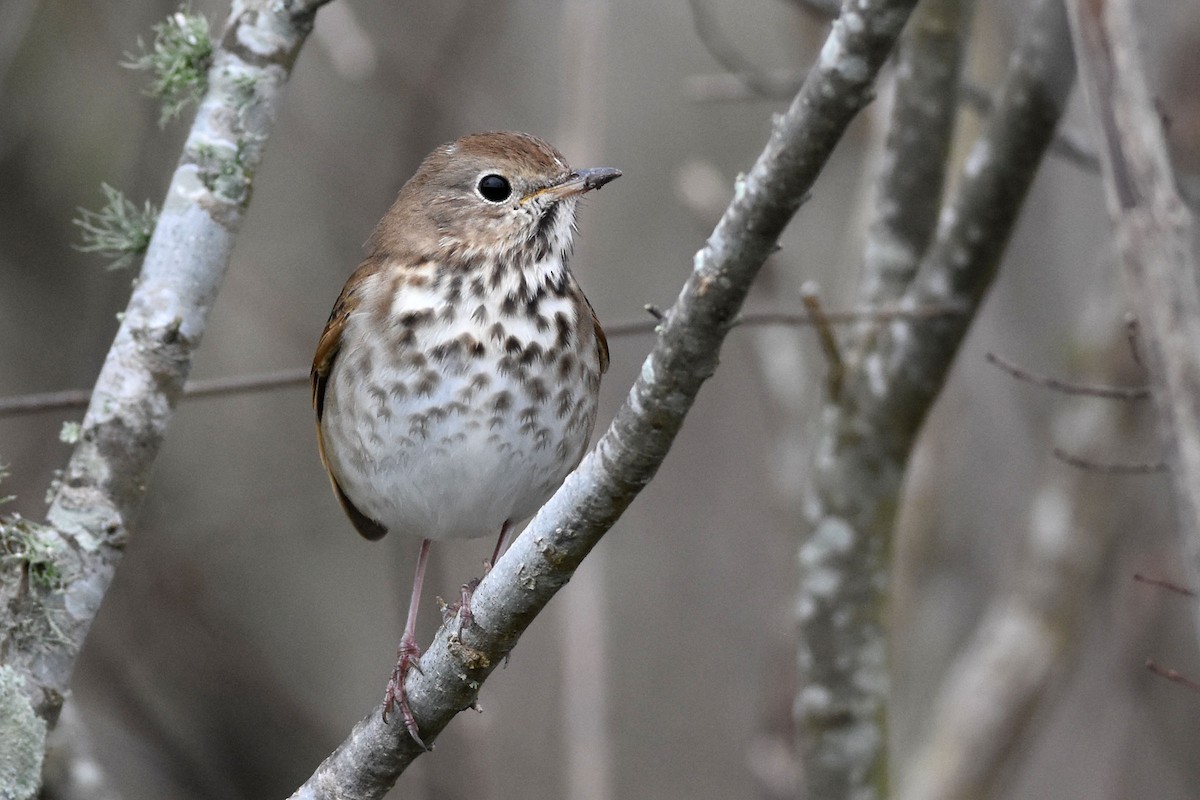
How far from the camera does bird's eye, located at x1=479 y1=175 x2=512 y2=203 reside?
13.3 ft

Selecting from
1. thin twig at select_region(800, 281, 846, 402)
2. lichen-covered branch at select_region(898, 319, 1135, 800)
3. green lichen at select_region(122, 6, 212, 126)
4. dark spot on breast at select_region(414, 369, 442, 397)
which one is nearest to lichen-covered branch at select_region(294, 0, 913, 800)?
dark spot on breast at select_region(414, 369, 442, 397)

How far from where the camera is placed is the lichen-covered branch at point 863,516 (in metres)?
4.34

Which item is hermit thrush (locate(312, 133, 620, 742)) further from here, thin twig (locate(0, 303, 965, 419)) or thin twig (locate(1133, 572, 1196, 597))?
thin twig (locate(1133, 572, 1196, 597))

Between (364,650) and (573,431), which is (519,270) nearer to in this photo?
(573,431)

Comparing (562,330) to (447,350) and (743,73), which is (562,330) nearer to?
(447,350)

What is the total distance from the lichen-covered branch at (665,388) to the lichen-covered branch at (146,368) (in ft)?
2.46

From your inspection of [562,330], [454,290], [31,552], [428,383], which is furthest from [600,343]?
[31,552]

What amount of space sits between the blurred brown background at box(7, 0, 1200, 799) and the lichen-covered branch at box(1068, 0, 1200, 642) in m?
3.42

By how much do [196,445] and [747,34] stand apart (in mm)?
4590

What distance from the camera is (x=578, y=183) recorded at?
154 inches

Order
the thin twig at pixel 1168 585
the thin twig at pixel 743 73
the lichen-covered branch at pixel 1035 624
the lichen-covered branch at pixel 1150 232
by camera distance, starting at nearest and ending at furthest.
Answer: the lichen-covered branch at pixel 1150 232, the thin twig at pixel 1168 585, the thin twig at pixel 743 73, the lichen-covered branch at pixel 1035 624

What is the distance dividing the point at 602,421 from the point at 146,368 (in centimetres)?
381

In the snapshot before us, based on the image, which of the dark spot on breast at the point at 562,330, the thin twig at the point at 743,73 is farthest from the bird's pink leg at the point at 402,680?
the thin twig at the point at 743,73

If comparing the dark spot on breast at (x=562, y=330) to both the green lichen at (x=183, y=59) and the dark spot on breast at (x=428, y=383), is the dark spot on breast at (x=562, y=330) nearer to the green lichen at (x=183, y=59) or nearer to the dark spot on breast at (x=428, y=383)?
the dark spot on breast at (x=428, y=383)
